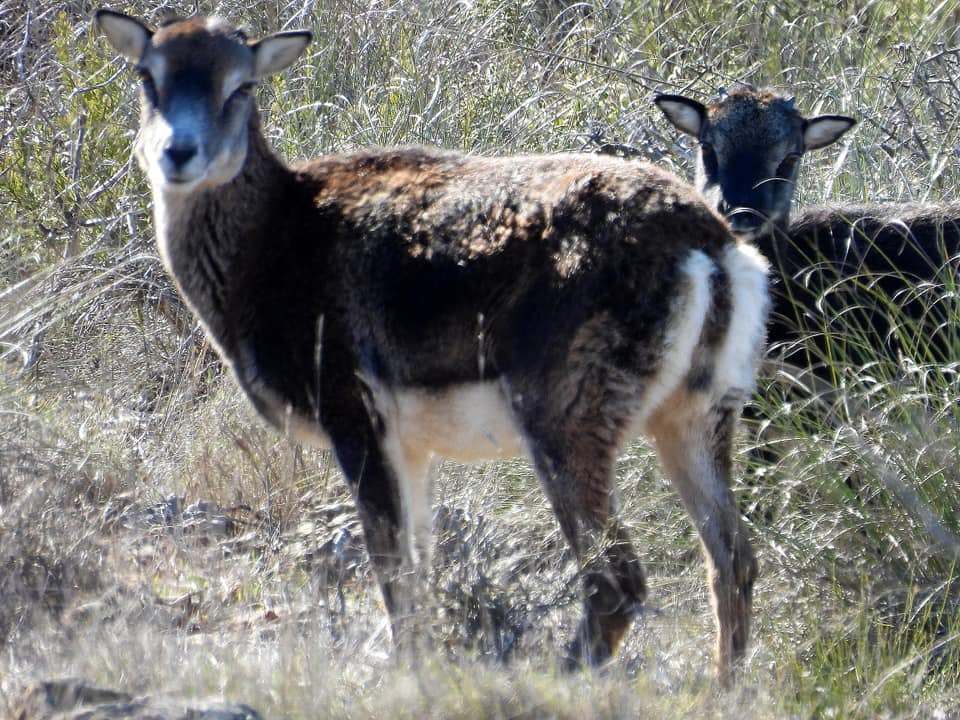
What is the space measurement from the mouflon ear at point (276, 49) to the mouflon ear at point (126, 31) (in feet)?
1.45

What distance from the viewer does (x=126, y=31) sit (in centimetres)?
573

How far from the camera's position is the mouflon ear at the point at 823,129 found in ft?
24.0

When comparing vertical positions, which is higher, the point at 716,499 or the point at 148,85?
the point at 148,85

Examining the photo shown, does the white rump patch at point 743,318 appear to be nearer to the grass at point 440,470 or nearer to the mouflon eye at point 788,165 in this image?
the grass at point 440,470

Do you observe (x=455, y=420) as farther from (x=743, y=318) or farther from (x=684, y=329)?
(x=743, y=318)

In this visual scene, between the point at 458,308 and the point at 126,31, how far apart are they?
77.1 inches

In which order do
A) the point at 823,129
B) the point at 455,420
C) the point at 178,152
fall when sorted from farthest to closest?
the point at 823,129 → the point at 178,152 → the point at 455,420

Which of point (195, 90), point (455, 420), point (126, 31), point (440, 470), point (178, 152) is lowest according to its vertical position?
point (440, 470)

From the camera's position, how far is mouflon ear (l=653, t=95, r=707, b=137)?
733 cm

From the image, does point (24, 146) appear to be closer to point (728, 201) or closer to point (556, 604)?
point (728, 201)

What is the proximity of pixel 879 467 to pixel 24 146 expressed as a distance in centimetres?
→ 632

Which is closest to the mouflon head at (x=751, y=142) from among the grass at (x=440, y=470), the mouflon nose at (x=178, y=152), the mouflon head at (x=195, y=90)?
the grass at (x=440, y=470)

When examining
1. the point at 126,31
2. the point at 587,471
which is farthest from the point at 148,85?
the point at 587,471

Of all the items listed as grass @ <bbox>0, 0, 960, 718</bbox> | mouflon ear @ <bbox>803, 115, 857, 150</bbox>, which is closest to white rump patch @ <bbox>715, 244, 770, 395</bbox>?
grass @ <bbox>0, 0, 960, 718</bbox>
